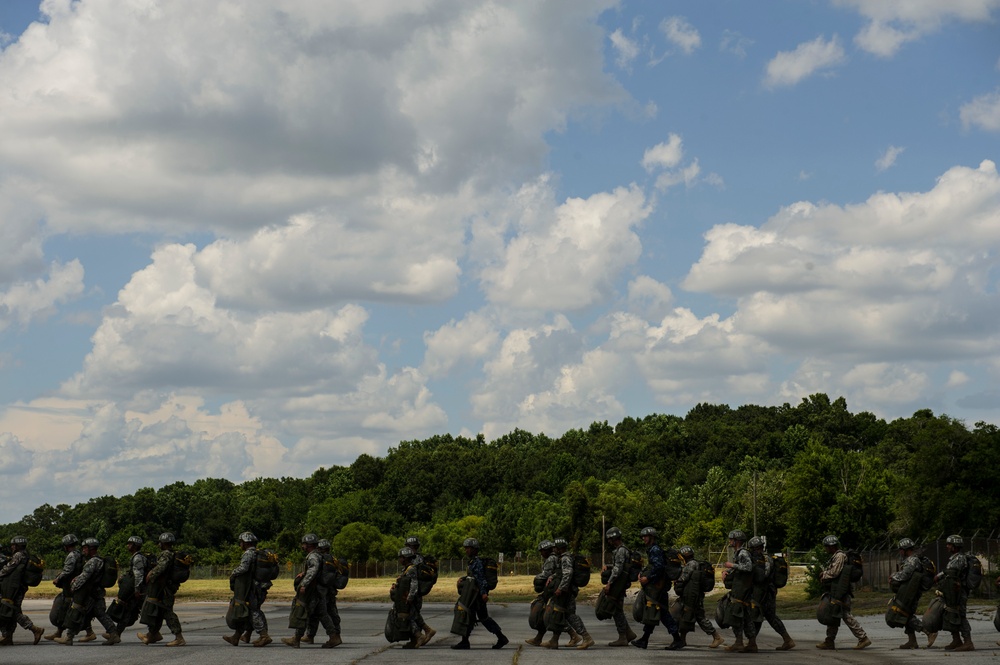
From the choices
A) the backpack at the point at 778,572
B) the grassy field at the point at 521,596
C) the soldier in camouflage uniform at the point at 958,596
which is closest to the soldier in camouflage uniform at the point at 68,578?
the backpack at the point at 778,572

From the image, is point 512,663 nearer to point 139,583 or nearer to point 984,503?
point 139,583

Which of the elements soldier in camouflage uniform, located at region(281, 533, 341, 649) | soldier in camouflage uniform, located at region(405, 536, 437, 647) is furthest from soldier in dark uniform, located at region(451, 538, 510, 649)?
Result: soldier in camouflage uniform, located at region(281, 533, 341, 649)

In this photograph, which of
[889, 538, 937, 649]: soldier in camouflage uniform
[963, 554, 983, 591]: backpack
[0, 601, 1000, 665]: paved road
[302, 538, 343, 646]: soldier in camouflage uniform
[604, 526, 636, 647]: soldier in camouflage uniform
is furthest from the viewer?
[604, 526, 636, 647]: soldier in camouflage uniform

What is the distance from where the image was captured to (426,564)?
81.7 ft

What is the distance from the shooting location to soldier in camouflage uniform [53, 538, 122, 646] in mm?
24609

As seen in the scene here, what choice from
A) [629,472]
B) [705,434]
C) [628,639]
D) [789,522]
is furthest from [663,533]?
[628,639]

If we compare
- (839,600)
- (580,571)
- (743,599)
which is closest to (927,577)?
(839,600)

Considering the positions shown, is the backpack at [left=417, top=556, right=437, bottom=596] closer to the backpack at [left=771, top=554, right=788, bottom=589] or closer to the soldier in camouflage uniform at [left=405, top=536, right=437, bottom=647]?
the soldier in camouflage uniform at [left=405, top=536, right=437, bottom=647]

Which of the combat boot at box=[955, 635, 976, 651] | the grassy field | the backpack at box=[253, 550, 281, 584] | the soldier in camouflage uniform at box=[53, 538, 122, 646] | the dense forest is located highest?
the dense forest

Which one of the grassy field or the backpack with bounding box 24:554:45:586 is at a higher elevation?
the backpack with bounding box 24:554:45:586

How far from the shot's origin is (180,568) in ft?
81.6

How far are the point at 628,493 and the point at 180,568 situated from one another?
302 ft

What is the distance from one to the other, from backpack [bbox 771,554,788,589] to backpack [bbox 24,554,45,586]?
47.3 feet

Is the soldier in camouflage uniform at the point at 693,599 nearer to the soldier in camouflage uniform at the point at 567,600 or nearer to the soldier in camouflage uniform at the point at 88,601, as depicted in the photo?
the soldier in camouflage uniform at the point at 567,600
